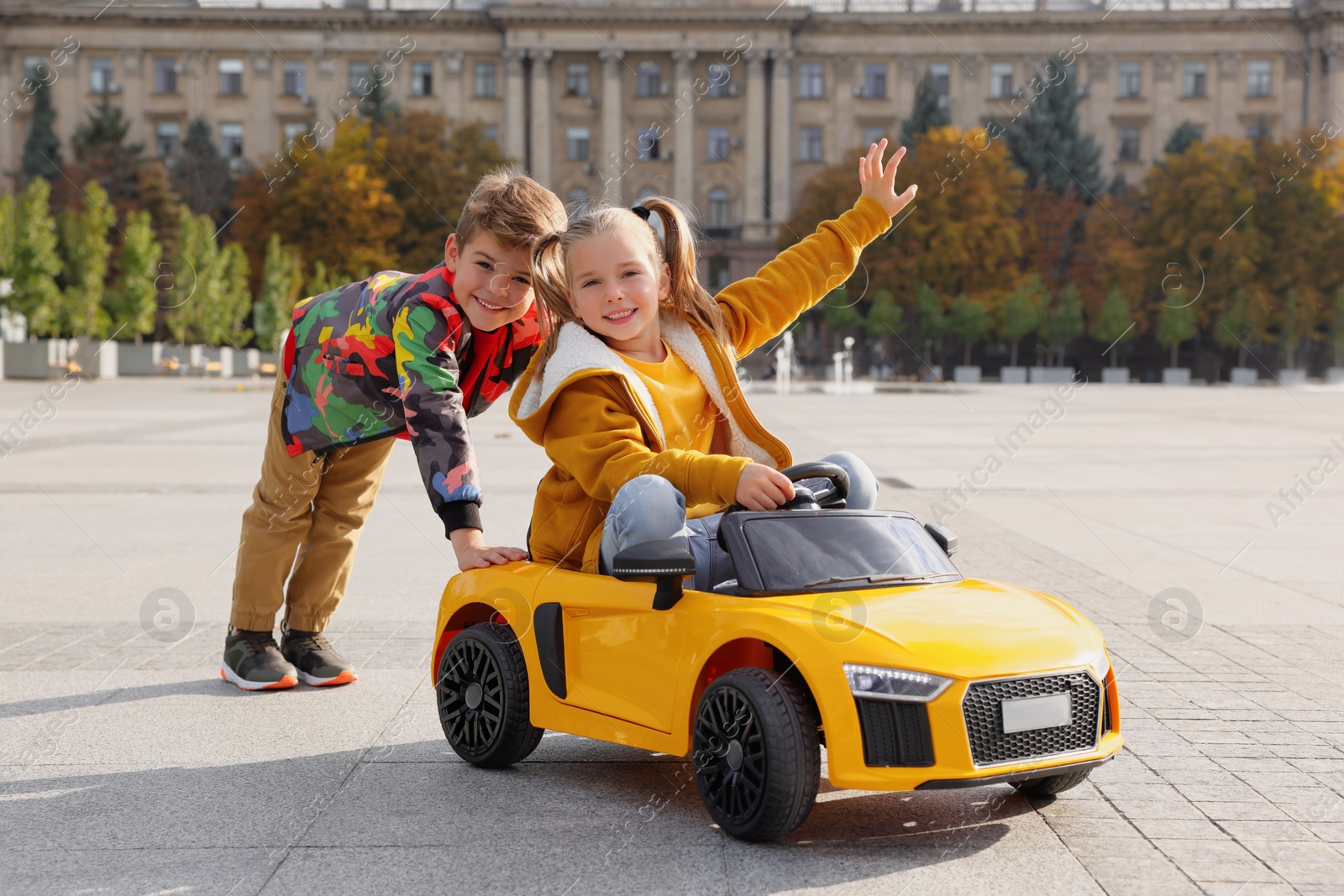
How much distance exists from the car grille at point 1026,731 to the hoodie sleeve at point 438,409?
1839mm

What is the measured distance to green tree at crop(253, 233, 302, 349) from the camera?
59375 mm

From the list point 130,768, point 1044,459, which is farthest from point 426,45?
point 130,768

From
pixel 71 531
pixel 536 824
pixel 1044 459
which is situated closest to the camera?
pixel 536 824

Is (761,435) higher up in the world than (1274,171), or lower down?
lower down

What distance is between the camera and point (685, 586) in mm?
4305

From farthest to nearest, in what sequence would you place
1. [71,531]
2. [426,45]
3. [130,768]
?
[426,45]
[71,531]
[130,768]

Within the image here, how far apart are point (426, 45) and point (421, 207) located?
16.8 m

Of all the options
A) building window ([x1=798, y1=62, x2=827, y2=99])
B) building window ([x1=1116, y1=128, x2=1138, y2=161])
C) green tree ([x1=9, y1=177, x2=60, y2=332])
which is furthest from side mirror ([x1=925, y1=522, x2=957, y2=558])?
building window ([x1=1116, y1=128, x2=1138, y2=161])

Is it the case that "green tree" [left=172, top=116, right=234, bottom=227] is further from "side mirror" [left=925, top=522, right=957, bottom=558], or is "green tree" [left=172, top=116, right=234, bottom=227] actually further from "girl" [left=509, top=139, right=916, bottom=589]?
"side mirror" [left=925, top=522, right=957, bottom=558]

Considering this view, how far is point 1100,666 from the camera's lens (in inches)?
155

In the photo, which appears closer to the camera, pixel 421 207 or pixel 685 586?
pixel 685 586

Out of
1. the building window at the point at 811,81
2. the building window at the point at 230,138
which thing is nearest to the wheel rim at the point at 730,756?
the building window at the point at 811,81

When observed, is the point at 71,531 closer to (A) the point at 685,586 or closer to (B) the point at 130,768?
(B) the point at 130,768

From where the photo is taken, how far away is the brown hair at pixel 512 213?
191 inches
